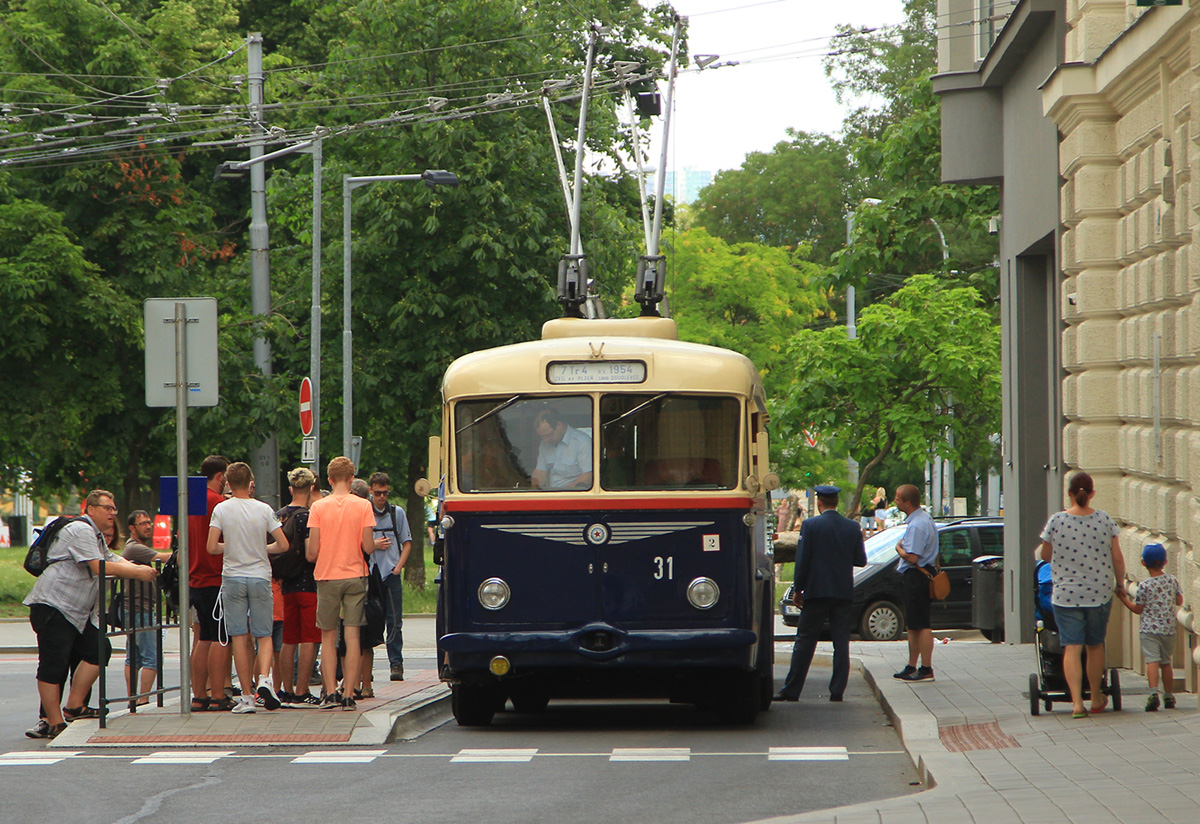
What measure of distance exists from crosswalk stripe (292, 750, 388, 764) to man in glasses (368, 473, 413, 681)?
3.76 metres

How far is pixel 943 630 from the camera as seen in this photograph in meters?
23.4

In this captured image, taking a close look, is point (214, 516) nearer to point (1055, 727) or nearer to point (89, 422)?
point (1055, 727)

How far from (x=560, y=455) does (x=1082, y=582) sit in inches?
143

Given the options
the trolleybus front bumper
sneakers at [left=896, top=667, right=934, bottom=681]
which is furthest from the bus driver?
sneakers at [left=896, top=667, right=934, bottom=681]

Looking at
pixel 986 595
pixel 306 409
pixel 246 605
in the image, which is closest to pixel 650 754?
pixel 246 605

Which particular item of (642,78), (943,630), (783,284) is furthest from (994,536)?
(783,284)

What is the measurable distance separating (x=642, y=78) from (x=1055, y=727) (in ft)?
37.6

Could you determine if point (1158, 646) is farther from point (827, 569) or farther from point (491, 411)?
point (491, 411)

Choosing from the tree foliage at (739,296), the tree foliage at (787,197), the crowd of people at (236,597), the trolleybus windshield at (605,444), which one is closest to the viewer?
the crowd of people at (236,597)

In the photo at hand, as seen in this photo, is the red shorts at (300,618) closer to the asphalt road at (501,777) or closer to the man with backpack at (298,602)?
the man with backpack at (298,602)

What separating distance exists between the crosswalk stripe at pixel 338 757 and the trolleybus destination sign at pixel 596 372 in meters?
2.87

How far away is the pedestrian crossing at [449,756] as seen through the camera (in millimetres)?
10844

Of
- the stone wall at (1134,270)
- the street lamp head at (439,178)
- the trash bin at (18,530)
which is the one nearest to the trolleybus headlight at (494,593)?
the stone wall at (1134,270)

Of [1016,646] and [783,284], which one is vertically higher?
[783,284]
